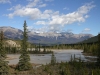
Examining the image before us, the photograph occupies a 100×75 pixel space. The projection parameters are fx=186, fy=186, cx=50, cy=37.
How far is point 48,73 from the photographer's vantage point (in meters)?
44.2

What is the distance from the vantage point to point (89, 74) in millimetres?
39844

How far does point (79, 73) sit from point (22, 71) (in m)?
15.9

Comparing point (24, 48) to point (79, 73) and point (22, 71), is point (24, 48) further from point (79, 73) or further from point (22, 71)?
point (79, 73)

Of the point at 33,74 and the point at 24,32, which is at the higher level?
the point at 24,32

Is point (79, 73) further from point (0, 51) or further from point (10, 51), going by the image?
point (10, 51)

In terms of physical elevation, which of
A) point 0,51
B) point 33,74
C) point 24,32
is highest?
point 24,32

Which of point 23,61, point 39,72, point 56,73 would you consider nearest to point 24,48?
point 23,61

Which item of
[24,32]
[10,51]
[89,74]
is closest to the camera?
[89,74]

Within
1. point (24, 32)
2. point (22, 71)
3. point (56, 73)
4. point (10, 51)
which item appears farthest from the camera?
point (10, 51)

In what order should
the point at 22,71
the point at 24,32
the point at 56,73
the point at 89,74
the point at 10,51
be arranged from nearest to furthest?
1. the point at 89,74
2. the point at 56,73
3. the point at 22,71
4. the point at 24,32
5. the point at 10,51

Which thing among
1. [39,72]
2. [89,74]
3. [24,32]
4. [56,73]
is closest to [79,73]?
[89,74]

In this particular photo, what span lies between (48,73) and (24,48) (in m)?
11.5

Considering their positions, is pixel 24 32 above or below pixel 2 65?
above

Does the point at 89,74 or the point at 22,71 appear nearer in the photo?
the point at 89,74
